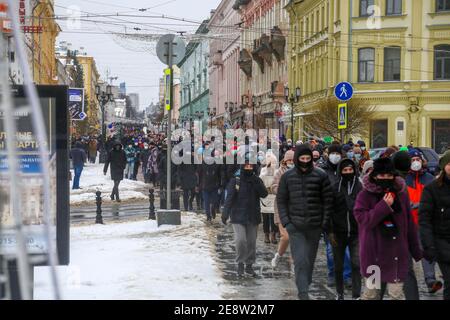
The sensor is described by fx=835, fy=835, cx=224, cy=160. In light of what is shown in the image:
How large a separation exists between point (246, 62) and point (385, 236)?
73452 millimetres

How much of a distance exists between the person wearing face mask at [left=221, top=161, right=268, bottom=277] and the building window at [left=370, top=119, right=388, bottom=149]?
36.5m

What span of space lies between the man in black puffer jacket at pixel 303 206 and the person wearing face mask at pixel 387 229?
1.19 meters

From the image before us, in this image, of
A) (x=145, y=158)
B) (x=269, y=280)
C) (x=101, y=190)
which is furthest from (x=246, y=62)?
(x=269, y=280)

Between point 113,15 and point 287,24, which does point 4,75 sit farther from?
point 287,24

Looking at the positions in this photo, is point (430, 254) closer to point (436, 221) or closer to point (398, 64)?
point (436, 221)

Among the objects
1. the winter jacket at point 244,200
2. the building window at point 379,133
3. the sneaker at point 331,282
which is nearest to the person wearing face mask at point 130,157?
the building window at point 379,133

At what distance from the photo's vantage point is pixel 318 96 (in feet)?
178

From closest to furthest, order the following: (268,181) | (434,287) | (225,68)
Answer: (434,287) < (268,181) < (225,68)

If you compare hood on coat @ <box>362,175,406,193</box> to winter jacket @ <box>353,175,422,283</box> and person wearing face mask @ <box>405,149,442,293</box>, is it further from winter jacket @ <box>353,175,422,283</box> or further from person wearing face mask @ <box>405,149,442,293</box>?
person wearing face mask @ <box>405,149,442,293</box>

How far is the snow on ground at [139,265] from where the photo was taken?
31.8 ft

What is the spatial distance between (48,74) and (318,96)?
32081 millimetres

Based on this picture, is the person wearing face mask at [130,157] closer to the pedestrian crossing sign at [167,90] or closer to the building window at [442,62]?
the building window at [442,62]

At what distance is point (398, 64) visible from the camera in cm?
4828

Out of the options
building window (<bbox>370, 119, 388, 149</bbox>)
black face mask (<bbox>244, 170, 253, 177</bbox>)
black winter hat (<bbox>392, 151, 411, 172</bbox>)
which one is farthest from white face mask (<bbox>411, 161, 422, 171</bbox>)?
building window (<bbox>370, 119, 388, 149</bbox>)
